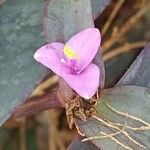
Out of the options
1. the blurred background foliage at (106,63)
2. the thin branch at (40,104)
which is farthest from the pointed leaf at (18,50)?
the blurred background foliage at (106,63)

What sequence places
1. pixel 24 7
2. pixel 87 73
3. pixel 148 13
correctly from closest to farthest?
1. pixel 87 73
2. pixel 24 7
3. pixel 148 13

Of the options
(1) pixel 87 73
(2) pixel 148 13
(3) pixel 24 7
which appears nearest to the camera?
(1) pixel 87 73

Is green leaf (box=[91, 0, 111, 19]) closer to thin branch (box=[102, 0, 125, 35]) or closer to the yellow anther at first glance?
the yellow anther

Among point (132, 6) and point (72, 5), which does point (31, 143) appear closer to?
point (132, 6)

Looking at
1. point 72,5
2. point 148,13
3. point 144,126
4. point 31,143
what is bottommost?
point 31,143

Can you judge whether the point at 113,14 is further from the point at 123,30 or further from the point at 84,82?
the point at 84,82

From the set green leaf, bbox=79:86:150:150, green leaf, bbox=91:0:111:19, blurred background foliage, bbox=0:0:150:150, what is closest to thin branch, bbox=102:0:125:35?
blurred background foliage, bbox=0:0:150:150

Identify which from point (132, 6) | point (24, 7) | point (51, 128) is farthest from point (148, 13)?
point (24, 7)

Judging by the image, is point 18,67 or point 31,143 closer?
point 18,67
